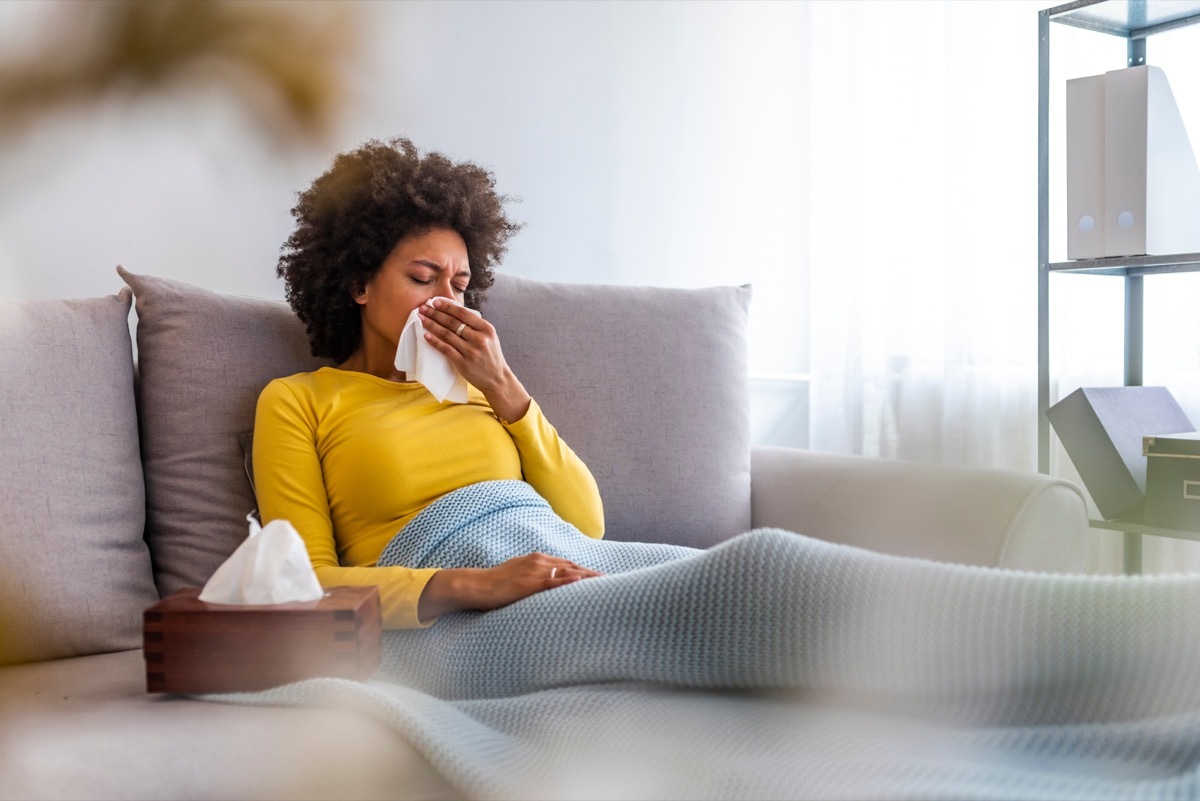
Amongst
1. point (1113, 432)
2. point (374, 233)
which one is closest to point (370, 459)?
point (374, 233)

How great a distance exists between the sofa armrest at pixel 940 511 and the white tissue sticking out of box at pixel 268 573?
2.66 feet

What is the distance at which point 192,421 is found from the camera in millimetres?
1267

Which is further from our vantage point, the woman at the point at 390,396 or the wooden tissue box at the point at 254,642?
the woman at the point at 390,396

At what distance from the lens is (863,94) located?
6.70 feet

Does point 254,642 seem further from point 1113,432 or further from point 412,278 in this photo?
point 1113,432

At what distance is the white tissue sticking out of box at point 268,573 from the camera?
0.70 m

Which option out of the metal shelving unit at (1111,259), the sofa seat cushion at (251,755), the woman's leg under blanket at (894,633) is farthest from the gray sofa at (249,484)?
the metal shelving unit at (1111,259)

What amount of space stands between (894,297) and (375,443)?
1.23 metres

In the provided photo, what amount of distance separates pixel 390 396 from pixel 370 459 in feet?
0.44

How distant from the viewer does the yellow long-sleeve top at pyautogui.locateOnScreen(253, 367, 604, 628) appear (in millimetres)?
1172

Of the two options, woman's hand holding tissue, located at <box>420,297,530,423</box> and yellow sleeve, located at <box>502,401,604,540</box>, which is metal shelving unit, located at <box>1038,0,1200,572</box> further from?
woman's hand holding tissue, located at <box>420,297,530,423</box>

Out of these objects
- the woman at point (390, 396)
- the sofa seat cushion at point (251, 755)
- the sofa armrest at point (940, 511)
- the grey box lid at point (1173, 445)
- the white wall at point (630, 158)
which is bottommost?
the sofa seat cushion at point (251, 755)

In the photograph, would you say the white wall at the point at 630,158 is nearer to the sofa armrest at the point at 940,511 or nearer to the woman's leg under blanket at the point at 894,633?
the woman's leg under blanket at the point at 894,633

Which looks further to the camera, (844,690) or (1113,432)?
(1113,432)
